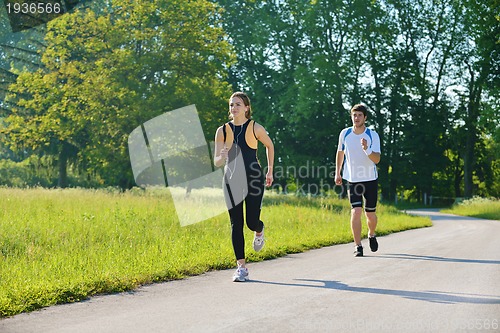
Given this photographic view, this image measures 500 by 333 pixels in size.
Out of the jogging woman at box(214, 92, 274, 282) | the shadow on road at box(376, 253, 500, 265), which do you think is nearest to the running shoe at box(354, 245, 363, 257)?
the shadow on road at box(376, 253, 500, 265)

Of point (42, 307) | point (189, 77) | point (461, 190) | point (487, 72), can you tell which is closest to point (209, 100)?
point (189, 77)

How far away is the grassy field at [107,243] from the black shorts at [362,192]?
143 cm

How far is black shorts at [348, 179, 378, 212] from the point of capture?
34.4ft

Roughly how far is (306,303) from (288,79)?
43.3m

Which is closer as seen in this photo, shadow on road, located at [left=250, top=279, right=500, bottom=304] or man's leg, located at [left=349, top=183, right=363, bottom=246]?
shadow on road, located at [left=250, top=279, right=500, bottom=304]

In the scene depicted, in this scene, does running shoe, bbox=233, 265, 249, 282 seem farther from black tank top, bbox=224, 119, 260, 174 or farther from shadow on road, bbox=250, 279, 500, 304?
black tank top, bbox=224, 119, 260, 174

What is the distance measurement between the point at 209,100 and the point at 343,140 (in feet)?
65.9

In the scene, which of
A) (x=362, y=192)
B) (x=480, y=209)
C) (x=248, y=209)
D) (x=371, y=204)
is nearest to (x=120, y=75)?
(x=371, y=204)

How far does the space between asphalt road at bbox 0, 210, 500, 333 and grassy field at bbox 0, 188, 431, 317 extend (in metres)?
0.36

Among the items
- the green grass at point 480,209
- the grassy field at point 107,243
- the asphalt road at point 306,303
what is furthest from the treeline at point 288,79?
the asphalt road at point 306,303

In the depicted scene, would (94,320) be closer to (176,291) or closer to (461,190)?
(176,291)

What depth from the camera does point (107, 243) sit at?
10547 mm

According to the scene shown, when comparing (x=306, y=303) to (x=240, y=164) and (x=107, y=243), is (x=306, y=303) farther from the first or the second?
(x=107, y=243)

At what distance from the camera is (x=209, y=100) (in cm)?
3025
